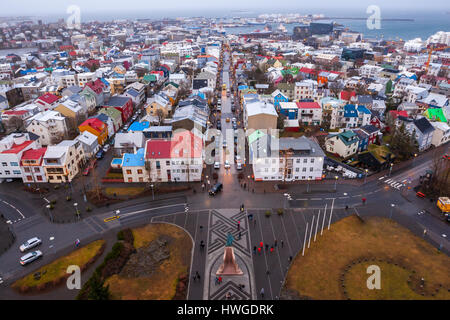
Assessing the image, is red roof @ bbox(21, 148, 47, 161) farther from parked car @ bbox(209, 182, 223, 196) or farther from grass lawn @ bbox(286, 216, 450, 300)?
grass lawn @ bbox(286, 216, 450, 300)

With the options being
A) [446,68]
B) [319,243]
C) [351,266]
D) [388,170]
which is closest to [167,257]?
[319,243]

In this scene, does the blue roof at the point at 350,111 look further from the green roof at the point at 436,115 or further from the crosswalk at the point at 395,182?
the crosswalk at the point at 395,182

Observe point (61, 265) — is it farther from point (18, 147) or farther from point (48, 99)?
point (48, 99)

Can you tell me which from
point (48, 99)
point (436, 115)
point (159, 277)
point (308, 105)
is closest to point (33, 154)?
point (159, 277)

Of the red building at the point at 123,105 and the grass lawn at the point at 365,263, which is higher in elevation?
the red building at the point at 123,105
